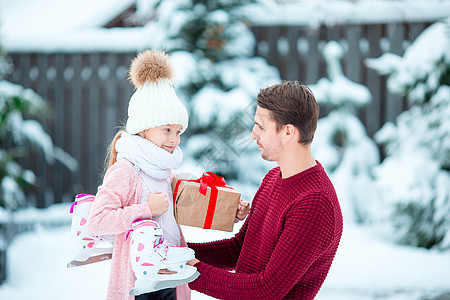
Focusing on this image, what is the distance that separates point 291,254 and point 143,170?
1.68ft

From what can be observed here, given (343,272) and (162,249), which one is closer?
(162,249)

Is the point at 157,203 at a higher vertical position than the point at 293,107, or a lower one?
lower

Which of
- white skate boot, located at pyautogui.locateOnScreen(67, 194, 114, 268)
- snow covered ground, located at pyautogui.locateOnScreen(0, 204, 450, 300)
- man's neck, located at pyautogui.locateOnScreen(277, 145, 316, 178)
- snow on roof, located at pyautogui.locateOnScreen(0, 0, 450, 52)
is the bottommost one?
snow covered ground, located at pyautogui.locateOnScreen(0, 204, 450, 300)

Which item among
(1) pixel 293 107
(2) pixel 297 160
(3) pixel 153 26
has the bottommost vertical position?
(2) pixel 297 160

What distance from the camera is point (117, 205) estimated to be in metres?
1.41

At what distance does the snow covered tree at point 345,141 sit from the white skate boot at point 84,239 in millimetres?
2720

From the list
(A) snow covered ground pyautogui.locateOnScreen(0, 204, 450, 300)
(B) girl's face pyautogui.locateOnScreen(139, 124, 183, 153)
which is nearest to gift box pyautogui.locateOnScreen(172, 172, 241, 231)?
(B) girl's face pyautogui.locateOnScreen(139, 124, 183, 153)

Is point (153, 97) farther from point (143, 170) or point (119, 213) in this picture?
point (119, 213)

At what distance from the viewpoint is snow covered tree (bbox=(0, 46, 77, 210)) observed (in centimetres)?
335

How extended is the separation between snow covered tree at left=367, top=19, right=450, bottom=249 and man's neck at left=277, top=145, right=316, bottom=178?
7.56 ft

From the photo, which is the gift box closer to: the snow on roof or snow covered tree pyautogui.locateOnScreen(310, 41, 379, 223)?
snow covered tree pyautogui.locateOnScreen(310, 41, 379, 223)

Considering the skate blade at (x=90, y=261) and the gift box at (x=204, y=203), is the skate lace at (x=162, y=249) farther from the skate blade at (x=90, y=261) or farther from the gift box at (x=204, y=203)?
the skate blade at (x=90, y=261)

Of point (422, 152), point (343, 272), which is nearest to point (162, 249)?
point (343, 272)

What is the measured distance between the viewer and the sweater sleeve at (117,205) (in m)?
1.37
